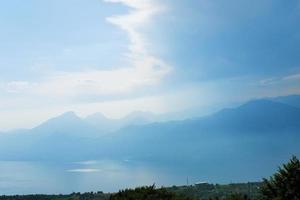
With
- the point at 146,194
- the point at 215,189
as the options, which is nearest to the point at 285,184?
the point at 146,194

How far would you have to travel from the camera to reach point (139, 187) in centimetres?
4828

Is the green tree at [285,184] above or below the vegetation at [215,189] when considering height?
below

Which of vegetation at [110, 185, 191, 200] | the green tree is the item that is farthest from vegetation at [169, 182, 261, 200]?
the green tree

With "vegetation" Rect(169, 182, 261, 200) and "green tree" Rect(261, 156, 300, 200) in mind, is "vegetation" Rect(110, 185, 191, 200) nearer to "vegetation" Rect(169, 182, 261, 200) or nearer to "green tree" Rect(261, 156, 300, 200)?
"green tree" Rect(261, 156, 300, 200)

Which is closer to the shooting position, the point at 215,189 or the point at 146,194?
the point at 146,194

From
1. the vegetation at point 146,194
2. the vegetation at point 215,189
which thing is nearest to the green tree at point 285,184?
the vegetation at point 146,194

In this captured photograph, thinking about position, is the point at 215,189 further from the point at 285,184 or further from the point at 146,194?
the point at 285,184

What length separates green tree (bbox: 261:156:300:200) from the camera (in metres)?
38.3

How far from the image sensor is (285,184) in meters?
38.8

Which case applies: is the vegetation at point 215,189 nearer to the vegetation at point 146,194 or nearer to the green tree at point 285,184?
the vegetation at point 146,194

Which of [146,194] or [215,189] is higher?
[215,189]

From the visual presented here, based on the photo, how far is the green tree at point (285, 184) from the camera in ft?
126

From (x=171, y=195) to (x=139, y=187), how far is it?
347 cm

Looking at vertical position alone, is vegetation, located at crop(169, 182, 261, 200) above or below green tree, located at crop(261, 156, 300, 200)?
above
